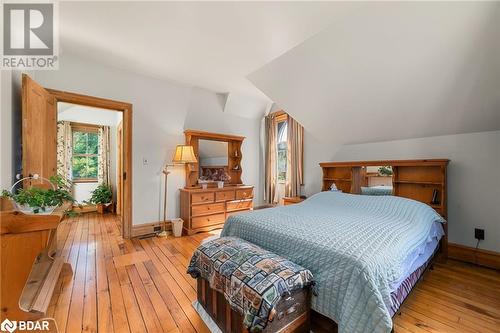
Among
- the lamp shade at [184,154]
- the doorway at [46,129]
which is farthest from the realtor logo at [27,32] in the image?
the lamp shade at [184,154]

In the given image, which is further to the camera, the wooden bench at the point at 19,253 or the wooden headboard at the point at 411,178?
the wooden headboard at the point at 411,178

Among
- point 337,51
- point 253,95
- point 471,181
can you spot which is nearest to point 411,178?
point 471,181

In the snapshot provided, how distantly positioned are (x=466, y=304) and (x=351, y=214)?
1.07 m

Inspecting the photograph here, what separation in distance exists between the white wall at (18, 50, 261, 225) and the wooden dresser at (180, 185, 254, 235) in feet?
1.20

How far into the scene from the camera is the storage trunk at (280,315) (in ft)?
4.09

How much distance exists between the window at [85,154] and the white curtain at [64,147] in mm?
144

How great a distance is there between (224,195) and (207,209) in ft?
1.35

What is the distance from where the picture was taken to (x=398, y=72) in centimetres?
222

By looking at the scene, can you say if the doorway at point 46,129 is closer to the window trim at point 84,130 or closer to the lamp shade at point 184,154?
the lamp shade at point 184,154

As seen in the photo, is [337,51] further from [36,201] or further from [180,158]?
[36,201]

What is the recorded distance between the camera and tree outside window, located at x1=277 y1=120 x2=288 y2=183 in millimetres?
4586

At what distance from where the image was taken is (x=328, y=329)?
152 cm

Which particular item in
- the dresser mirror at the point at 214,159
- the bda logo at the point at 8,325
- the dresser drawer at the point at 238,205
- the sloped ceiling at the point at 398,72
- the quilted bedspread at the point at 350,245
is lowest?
the bda logo at the point at 8,325

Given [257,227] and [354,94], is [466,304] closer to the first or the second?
[257,227]
